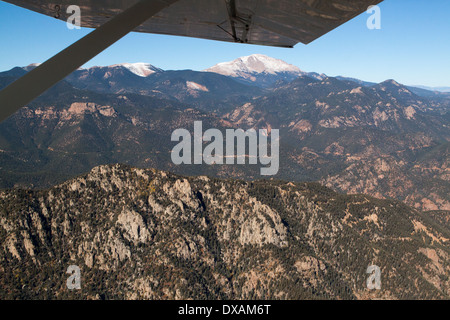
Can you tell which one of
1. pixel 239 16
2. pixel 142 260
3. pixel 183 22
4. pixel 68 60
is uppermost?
pixel 183 22

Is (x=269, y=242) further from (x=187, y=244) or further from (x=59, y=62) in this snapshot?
(x=59, y=62)

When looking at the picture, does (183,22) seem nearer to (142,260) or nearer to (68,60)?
(68,60)

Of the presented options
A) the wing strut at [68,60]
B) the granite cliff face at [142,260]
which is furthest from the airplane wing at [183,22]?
the granite cliff face at [142,260]

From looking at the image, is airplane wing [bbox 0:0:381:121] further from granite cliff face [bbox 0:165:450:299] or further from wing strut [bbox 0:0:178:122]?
granite cliff face [bbox 0:165:450:299]

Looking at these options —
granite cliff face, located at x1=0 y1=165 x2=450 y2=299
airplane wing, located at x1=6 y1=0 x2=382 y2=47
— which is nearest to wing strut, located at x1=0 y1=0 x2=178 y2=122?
airplane wing, located at x1=6 y1=0 x2=382 y2=47

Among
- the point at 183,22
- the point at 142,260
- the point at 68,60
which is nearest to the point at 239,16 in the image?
the point at 183,22
